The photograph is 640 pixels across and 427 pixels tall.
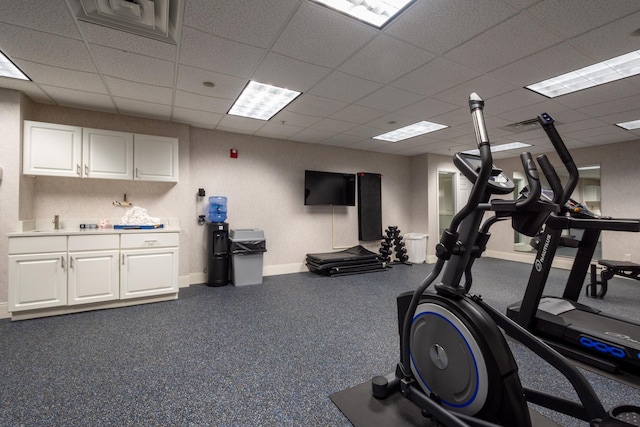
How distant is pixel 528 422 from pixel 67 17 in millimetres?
3547

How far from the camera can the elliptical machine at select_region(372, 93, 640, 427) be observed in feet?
4.17

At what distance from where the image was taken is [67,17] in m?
1.97

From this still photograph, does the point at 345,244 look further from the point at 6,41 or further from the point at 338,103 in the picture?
the point at 6,41

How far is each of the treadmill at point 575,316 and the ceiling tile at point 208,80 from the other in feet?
8.96

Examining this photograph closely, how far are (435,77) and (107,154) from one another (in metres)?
3.96

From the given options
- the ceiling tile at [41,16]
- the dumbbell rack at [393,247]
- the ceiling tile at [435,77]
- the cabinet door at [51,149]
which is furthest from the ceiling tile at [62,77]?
the dumbbell rack at [393,247]

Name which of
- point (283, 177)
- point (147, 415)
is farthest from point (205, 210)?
point (147, 415)

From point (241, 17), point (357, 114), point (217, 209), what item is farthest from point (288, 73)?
point (217, 209)

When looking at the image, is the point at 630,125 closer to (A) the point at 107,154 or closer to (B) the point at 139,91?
(B) the point at 139,91

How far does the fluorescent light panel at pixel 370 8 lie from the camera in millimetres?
1873

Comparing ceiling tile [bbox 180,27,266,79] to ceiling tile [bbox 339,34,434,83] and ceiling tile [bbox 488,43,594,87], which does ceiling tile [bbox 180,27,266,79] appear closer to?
ceiling tile [bbox 339,34,434,83]

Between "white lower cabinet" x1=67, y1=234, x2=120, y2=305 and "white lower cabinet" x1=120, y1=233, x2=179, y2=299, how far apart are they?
0.09 m

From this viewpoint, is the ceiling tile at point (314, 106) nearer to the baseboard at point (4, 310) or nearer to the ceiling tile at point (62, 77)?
the ceiling tile at point (62, 77)

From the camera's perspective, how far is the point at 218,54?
243 cm
